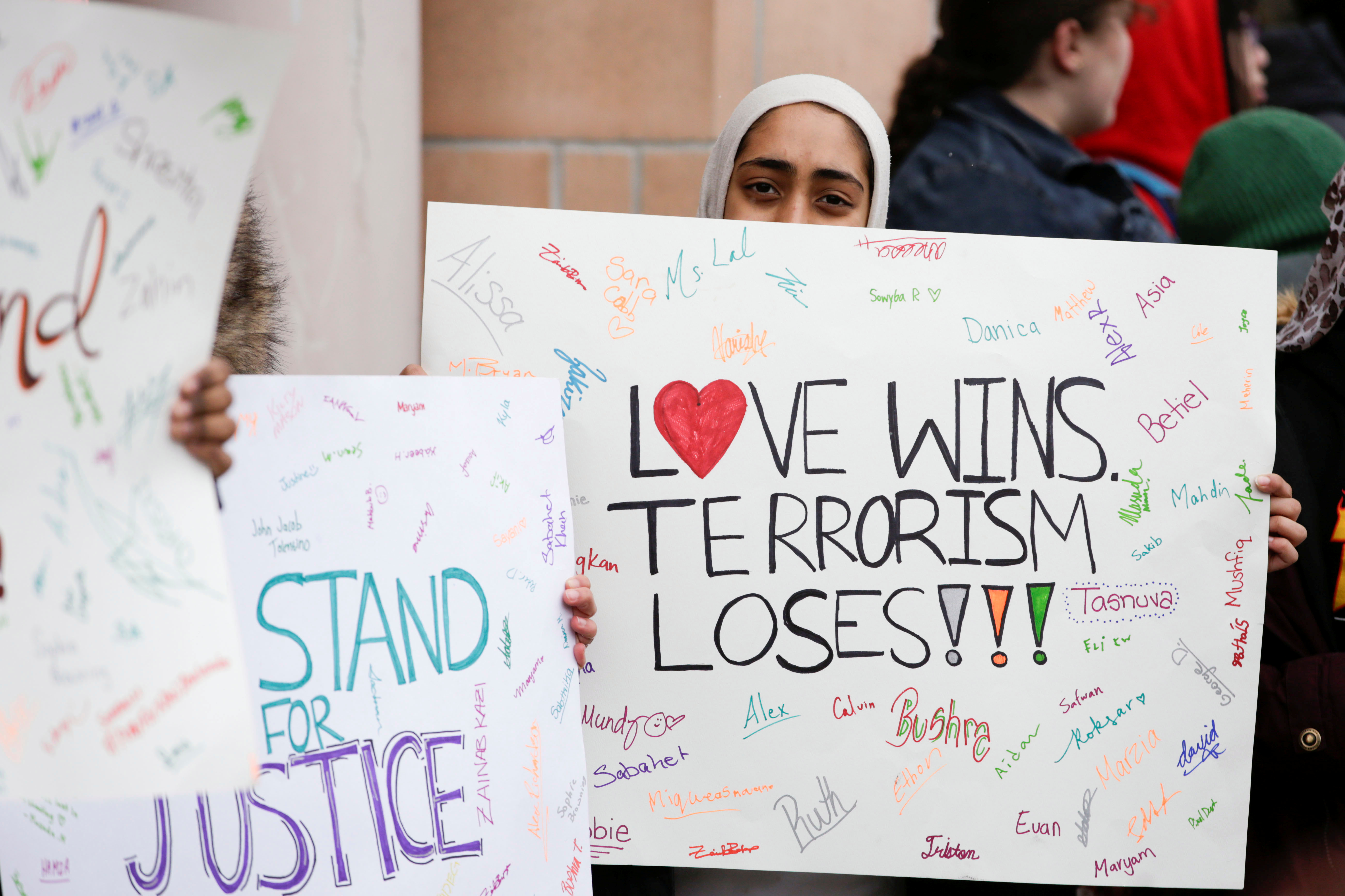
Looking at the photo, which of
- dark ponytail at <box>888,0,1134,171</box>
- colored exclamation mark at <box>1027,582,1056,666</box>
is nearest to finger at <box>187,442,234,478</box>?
colored exclamation mark at <box>1027,582,1056,666</box>

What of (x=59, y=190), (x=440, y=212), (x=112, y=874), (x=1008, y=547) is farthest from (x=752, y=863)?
(x=59, y=190)

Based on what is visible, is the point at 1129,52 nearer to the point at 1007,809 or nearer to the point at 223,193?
the point at 1007,809

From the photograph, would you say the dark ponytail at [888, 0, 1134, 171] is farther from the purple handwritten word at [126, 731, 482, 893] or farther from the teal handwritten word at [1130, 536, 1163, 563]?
the purple handwritten word at [126, 731, 482, 893]

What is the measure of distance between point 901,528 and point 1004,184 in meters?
1.61

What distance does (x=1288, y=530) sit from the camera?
1866 mm

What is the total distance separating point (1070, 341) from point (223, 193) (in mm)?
1475

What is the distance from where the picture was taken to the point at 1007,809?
5.98ft

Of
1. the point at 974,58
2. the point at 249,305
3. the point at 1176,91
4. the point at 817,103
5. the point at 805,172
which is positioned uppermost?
the point at 1176,91

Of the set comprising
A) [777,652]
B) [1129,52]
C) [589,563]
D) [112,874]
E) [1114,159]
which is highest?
[1129,52]

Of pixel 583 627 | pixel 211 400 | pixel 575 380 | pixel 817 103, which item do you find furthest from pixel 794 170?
pixel 211 400

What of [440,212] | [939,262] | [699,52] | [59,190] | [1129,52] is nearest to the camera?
[59,190]

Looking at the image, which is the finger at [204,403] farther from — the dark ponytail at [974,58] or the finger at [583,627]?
the dark ponytail at [974,58]

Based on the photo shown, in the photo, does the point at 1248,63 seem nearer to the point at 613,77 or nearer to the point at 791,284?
the point at 613,77

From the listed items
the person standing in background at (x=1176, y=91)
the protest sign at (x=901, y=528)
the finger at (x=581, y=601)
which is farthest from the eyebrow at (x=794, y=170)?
the person standing in background at (x=1176, y=91)
